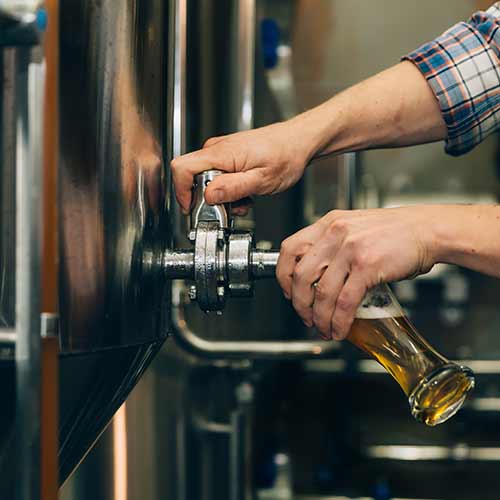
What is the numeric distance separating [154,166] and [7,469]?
0.21 metres

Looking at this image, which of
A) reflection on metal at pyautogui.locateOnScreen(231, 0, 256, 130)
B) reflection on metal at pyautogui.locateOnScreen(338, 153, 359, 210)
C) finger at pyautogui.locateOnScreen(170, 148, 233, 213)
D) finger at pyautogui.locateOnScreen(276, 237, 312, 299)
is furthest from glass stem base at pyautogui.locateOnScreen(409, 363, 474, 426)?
reflection on metal at pyautogui.locateOnScreen(338, 153, 359, 210)

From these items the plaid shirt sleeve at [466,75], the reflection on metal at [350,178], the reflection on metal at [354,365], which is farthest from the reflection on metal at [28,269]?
the reflection on metal at [354,365]

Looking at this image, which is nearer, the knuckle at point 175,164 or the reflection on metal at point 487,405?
the knuckle at point 175,164

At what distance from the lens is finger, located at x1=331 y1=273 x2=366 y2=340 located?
0.53m

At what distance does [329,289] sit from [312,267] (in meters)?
0.02

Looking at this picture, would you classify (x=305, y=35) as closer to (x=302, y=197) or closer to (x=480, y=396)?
(x=302, y=197)

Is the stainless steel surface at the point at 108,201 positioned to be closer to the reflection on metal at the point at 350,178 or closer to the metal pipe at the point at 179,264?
the metal pipe at the point at 179,264

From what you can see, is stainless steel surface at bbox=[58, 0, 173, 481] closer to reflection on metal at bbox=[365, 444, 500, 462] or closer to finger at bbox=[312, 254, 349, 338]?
finger at bbox=[312, 254, 349, 338]

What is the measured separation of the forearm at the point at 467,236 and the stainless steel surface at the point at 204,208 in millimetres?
139

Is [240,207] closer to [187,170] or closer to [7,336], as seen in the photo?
[187,170]

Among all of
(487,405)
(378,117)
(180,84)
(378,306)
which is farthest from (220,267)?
(487,405)

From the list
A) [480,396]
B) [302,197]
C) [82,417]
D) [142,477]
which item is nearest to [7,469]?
[82,417]

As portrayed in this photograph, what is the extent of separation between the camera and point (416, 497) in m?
1.86

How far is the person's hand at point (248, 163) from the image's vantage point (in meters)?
0.59
